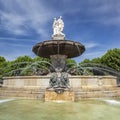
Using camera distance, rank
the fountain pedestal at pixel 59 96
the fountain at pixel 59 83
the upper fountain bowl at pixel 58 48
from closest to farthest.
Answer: the fountain pedestal at pixel 59 96 < the fountain at pixel 59 83 < the upper fountain bowl at pixel 58 48

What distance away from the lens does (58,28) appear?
19.8 meters

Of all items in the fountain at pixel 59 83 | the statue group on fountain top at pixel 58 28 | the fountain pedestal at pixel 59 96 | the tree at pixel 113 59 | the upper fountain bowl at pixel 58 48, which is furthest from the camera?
the tree at pixel 113 59

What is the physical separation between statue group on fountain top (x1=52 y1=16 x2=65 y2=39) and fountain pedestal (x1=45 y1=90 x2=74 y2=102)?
9.82m

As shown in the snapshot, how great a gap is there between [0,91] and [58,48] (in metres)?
5.98

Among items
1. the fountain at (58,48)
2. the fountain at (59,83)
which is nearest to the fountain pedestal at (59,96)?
the fountain at (59,83)

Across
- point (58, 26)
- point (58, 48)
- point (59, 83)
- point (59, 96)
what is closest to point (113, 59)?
point (58, 26)

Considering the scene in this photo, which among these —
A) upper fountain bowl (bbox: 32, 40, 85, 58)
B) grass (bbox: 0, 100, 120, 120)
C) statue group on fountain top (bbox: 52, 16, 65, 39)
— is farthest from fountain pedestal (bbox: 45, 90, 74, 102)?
statue group on fountain top (bbox: 52, 16, 65, 39)

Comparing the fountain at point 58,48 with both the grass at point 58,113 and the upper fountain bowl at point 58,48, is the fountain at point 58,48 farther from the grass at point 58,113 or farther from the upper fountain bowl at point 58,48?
the grass at point 58,113

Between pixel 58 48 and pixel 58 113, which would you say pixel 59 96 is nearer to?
pixel 58 113

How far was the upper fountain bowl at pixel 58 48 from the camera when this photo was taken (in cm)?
1599

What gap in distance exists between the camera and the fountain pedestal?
1020cm

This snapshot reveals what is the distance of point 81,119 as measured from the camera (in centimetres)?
593

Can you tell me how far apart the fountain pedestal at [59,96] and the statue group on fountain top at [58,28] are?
32.2ft

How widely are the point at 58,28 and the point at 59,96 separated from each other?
1078 centimetres
